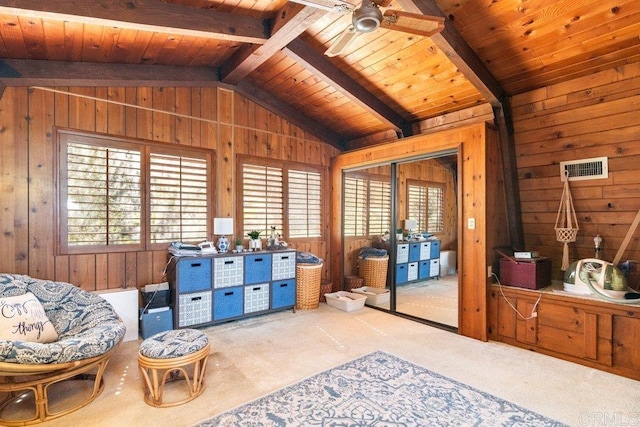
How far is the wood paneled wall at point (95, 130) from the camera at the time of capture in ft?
10.5

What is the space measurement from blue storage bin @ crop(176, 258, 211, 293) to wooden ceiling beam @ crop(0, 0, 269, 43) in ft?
7.59

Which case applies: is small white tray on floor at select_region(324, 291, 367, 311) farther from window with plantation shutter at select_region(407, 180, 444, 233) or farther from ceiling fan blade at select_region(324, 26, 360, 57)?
ceiling fan blade at select_region(324, 26, 360, 57)

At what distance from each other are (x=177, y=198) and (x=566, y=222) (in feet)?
14.6

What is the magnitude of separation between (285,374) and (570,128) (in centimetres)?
369

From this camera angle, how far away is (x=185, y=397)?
2.46 metres

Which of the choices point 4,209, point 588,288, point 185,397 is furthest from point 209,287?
point 588,288

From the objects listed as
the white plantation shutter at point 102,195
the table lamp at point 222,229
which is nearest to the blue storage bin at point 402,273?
the table lamp at point 222,229

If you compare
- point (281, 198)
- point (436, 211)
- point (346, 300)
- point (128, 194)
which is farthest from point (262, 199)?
point (436, 211)

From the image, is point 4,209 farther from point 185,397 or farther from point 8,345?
point 185,397

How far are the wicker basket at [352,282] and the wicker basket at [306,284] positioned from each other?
793mm

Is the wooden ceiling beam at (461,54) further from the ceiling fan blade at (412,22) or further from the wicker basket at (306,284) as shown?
the wicker basket at (306,284)

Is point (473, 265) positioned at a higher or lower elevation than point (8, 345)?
higher

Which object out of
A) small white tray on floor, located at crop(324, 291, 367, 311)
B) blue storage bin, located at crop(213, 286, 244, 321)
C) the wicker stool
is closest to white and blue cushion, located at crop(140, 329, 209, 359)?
the wicker stool

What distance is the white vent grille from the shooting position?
3258mm
